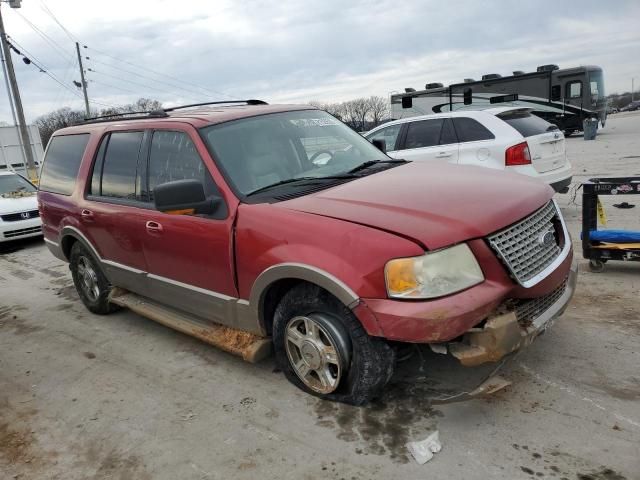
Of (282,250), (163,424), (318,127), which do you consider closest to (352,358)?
(282,250)

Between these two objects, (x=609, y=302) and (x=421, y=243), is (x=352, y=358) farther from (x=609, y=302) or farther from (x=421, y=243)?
(x=609, y=302)

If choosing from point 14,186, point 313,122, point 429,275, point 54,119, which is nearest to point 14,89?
point 14,186

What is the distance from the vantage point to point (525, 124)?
24.2ft

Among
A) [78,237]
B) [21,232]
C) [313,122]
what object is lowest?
[21,232]

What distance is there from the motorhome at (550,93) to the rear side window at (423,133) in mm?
18668

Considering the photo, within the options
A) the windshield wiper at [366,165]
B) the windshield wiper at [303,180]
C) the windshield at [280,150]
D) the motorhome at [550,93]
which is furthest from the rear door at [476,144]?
the motorhome at [550,93]

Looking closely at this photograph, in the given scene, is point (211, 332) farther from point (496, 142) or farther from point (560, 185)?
point (560, 185)

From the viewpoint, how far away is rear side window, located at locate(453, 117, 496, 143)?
7395 mm

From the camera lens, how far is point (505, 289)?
8.97 ft

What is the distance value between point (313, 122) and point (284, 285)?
5.58 ft

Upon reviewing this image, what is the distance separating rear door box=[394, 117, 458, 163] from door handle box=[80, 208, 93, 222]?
4.96m

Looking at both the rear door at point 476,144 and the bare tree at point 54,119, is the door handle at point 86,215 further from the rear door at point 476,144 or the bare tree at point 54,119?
the bare tree at point 54,119

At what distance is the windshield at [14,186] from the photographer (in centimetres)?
1055

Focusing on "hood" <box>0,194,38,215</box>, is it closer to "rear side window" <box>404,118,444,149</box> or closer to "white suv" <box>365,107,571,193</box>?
"rear side window" <box>404,118,444,149</box>
